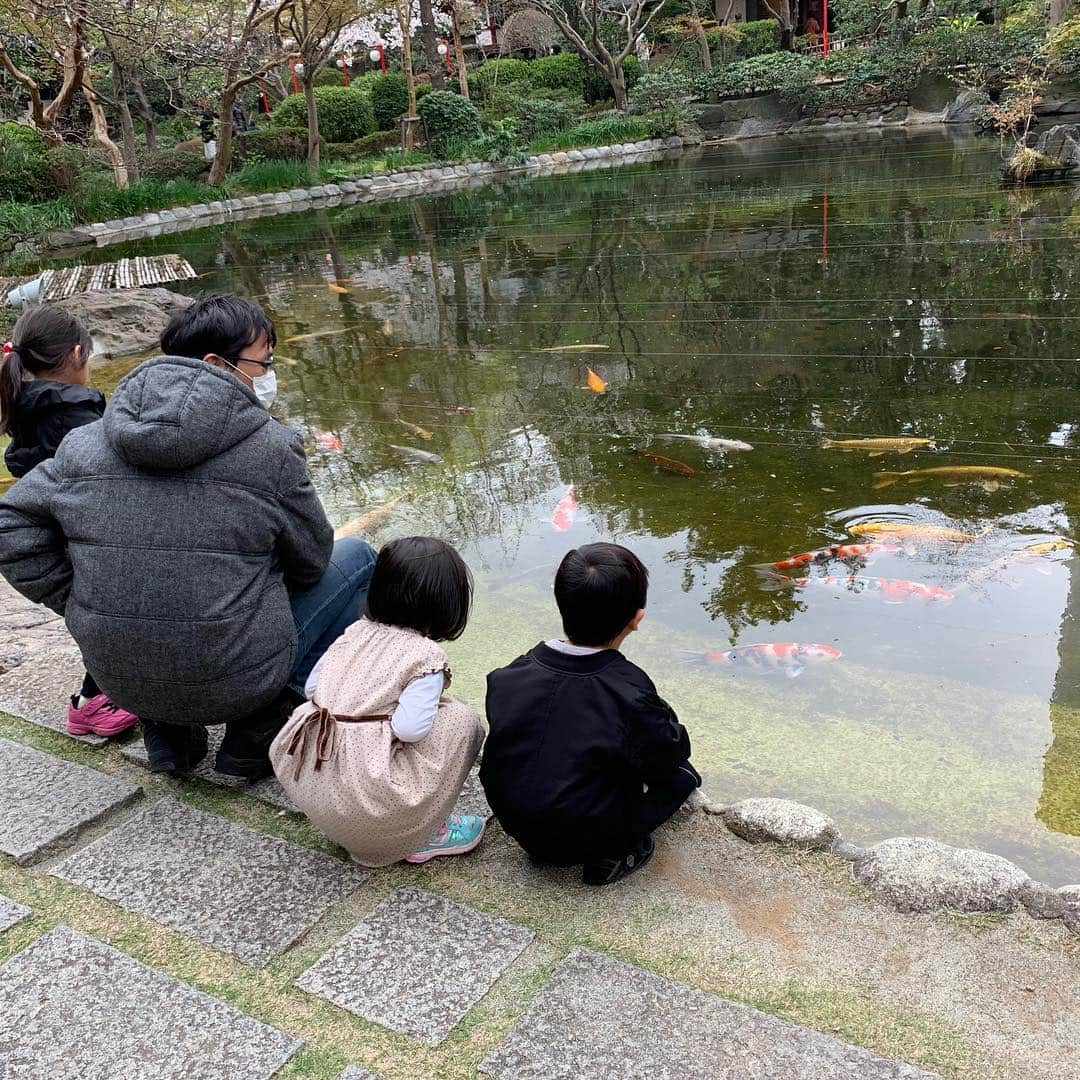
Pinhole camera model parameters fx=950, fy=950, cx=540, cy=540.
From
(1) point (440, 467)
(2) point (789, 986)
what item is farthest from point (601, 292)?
(2) point (789, 986)

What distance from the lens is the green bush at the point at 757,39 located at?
25156 millimetres

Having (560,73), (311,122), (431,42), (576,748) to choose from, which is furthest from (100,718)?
(560,73)

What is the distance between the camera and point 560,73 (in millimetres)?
25125

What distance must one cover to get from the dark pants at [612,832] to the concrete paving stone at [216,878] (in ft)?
1.24

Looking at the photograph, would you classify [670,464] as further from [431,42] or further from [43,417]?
[431,42]

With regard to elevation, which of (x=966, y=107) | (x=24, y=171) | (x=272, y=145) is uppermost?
(x=272, y=145)

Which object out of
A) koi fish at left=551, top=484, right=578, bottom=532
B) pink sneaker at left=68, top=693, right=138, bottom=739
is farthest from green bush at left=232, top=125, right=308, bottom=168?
pink sneaker at left=68, top=693, right=138, bottom=739

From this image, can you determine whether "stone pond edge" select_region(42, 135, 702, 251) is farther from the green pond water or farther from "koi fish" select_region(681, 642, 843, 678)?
"koi fish" select_region(681, 642, 843, 678)

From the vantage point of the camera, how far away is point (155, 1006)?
1613 mm

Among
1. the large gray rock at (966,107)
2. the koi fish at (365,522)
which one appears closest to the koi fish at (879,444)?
the koi fish at (365,522)

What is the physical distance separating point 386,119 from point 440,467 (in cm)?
2082

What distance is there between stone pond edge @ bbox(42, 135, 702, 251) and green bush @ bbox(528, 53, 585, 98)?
16.7 feet

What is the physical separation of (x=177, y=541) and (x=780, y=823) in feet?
4.49

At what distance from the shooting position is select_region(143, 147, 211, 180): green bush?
1866cm
